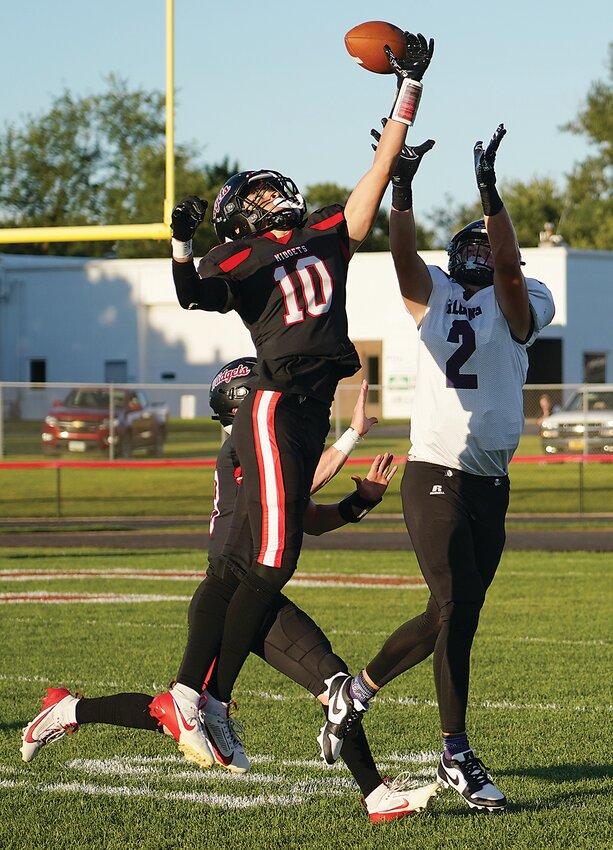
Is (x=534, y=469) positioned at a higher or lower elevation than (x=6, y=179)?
lower

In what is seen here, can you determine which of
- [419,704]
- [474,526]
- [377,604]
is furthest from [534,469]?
[474,526]

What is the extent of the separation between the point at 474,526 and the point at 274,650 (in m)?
0.86

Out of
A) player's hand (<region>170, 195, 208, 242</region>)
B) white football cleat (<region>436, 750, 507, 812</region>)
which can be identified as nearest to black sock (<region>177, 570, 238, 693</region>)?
white football cleat (<region>436, 750, 507, 812</region>)

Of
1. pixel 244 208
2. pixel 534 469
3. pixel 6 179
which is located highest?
pixel 6 179

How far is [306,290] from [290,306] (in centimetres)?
8

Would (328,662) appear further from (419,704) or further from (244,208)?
(419,704)

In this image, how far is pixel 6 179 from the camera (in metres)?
65.6

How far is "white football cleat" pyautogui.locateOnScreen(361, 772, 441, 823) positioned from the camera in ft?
14.7

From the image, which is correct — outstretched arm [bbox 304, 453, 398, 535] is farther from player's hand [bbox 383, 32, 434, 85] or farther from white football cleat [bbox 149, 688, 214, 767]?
player's hand [bbox 383, 32, 434, 85]

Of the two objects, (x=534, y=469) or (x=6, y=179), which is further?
(x=6, y=179)

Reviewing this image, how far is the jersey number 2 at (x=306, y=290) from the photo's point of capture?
4598mm

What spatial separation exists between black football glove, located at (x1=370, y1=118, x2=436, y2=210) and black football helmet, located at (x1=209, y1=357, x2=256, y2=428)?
0.88 meters

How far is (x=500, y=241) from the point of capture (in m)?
4.84

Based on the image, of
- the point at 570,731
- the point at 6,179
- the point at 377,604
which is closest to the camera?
the point at 570,731
